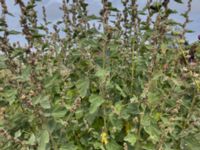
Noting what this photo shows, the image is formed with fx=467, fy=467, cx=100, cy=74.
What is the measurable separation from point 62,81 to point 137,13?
94 centimetres

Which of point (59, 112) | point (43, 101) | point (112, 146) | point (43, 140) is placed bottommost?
point (112, 146)

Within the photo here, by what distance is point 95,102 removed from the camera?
354 centimetres

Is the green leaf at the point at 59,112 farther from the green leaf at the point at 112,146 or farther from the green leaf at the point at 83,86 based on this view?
the green leaf at the point at 112,146

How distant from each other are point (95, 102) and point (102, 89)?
0.41ft

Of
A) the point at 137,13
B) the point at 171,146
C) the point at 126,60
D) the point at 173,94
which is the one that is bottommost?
the point at 171,146

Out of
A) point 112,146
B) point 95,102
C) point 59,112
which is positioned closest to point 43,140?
point 59,112

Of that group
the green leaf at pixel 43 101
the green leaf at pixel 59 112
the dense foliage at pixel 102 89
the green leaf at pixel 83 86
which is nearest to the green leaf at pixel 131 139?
the dense foliage at pixel 102 89

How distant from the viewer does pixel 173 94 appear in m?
3.82

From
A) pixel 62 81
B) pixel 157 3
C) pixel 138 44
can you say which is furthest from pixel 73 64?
pixel 157 3

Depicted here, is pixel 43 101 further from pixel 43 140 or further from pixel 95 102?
pixel 95 102

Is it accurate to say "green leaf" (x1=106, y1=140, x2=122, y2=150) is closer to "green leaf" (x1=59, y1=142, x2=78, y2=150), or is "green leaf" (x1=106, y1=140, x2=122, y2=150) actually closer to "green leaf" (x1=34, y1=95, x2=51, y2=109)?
"green leaf" (x1=59, y1=142, x2=78, y2=150)

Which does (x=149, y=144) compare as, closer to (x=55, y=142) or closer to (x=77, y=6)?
(x=55, y=142)

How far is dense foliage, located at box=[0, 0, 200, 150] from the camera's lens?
3.39m

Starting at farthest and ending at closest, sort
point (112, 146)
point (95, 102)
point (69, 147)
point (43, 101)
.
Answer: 1. point (112, 146)
2. point (95, 102)
3. point (69, 147)
4. point (43, 101)
